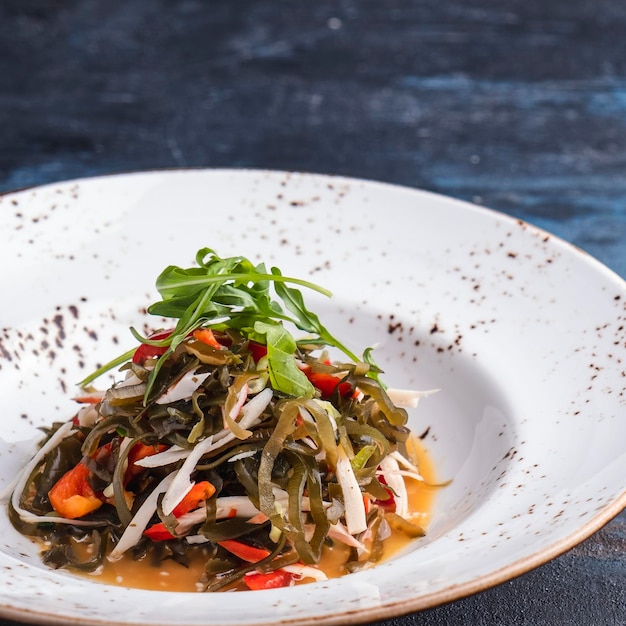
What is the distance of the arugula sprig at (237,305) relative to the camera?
9.70 feet

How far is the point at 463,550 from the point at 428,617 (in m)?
0.33

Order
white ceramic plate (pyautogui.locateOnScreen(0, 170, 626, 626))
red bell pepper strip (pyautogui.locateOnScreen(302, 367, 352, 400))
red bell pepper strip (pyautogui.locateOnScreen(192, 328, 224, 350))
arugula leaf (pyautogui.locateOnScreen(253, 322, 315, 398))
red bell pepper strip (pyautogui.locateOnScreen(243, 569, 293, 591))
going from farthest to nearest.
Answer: red bell pepper strip (pyautogui.locateOnScreen(302, 367, 352, 400)) → red bell pepper strip (pyautogui.locateOnScreen(192, 328, 224, 350)) → arugula leaf (pyautogui.locateOnScreen(253, 322, 315, 398)) → red bell pepper strip (pyautogui.locateOnScreen(243, 569, 293, 591)) → white ceramic plate (pyautogui.locateOnScreen(0, 170, 626, 626))

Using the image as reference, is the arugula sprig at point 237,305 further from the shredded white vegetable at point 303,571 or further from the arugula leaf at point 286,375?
the shredded white vegetable at point 303,571

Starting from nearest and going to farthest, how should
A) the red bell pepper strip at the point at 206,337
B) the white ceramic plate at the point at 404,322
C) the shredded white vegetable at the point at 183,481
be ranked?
the white ceramic plate at the point at 404,322 < the shredded white vegetable at the point at 183,481 < the red bell pepper strip at the point at 206,337

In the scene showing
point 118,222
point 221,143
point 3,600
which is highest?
point 3,600

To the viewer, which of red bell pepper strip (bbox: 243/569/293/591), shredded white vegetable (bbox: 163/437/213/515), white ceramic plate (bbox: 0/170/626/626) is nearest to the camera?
white ceramic plate (bbox: 0/170/626/626)

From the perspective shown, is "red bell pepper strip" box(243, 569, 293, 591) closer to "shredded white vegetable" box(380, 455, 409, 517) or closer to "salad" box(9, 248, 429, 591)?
"salad" box(9, 248, 429, 591)

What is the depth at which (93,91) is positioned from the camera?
6812 mm

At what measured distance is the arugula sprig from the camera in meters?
2.96

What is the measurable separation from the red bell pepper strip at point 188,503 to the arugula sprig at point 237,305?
14.0 inches

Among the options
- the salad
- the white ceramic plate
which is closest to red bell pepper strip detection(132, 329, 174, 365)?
the salad

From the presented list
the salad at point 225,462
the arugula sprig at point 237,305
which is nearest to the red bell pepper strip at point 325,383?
the salad at point 225,462

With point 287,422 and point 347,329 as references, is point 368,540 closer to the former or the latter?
point 287,422

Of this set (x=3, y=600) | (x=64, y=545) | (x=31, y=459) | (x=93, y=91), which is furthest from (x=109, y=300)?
(x=93, y=91)
